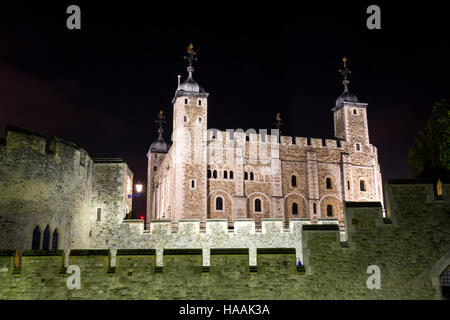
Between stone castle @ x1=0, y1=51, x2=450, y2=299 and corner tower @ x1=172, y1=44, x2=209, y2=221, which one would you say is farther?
corner tower @ x1=172, y1=44, x2=209, y2=221

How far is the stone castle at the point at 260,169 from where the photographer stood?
48344mm

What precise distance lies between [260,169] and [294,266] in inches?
1703

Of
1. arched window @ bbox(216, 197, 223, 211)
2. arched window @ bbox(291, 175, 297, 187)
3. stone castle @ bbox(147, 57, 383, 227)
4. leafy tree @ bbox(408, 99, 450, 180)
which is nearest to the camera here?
leafy tree @ bbox(408, 99, 450, 180)

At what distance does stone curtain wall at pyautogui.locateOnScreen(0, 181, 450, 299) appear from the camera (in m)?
9.18

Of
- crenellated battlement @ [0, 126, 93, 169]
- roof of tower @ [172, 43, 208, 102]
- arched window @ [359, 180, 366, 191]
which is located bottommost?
crenellated battlement @ [0, 126, 93, 169]

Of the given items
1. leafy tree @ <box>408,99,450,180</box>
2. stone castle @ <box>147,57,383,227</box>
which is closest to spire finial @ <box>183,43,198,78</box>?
stone castle @ <box>147,57,383,227</box>

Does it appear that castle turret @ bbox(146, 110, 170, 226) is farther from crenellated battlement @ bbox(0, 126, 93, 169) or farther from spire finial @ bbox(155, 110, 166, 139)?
crenellated battlement @ bbox(0, 126, 93, 169)

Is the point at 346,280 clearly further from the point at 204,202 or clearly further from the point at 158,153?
the point at 158,153

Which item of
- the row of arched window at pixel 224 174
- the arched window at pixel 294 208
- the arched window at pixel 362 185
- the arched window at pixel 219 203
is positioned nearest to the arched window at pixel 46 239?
the arched window at pixel 219 203

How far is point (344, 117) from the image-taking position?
57.8 meters

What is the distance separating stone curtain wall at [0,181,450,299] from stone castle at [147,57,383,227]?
3690cm

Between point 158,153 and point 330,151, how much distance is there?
23.8 metres

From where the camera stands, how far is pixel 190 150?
48344 millimetres

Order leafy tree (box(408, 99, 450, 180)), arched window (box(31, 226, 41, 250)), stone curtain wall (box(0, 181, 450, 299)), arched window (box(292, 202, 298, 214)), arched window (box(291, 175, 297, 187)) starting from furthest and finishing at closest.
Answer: arched window (box(291, 175, 297, 187))
arched window (box(292, 202, 298, 214))
leafy tree (box(408, 99, 450, 180))
arched window (box(31, 226, 41, 250))
stone curtain wall (box(0, 181, 450, 299))
